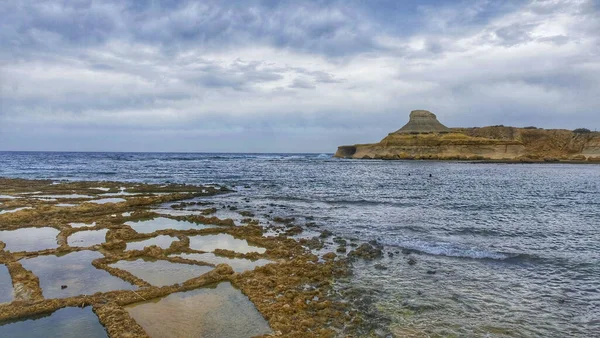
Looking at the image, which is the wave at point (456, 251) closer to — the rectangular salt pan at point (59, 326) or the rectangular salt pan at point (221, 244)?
the rectangular salt pan at point (221, 244)

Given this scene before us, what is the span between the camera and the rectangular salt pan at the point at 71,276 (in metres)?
9.69

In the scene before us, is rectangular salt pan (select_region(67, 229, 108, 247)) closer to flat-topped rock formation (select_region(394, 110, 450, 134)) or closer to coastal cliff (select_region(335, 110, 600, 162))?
coastal cliff (select_region(335, 110, 600, 162))

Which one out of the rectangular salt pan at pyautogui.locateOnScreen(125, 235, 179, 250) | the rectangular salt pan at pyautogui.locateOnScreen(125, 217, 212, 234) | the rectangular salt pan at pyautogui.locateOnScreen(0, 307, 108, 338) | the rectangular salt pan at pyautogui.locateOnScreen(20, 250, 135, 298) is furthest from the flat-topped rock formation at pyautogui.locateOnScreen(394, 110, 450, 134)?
the rectangular salt pan at pyautogui.locateOnScreen(0, 307, 108, 338)

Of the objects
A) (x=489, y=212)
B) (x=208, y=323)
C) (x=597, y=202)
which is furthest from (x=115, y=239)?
(x=597, y=202)

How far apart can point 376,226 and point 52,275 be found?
14436 millimetres

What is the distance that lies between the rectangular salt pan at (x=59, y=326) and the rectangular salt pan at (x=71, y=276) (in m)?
1.32

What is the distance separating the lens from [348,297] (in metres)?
9.36

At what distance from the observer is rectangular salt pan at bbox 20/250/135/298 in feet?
31.8

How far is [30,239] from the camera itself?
1537 centimetres

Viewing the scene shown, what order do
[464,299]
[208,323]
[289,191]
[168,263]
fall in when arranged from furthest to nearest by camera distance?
[289,191] < [168,263] < [464,299] < [208,323]

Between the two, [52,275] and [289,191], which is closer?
[52,275]

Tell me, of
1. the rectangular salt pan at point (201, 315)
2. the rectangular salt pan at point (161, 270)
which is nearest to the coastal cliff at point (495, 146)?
the rectangular salt pan at point (161, 270)

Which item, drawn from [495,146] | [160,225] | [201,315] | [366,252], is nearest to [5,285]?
[201,315]

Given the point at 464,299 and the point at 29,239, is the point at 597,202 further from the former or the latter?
the point at 29,239
